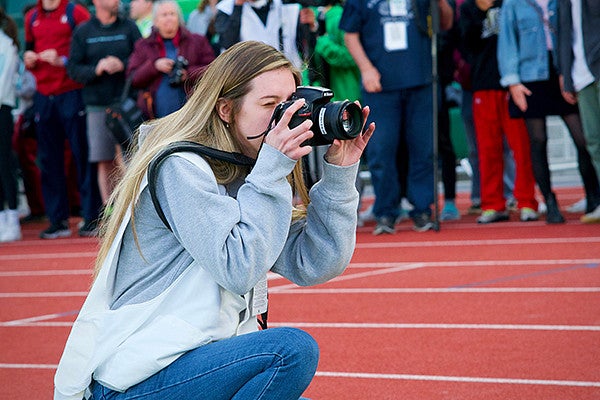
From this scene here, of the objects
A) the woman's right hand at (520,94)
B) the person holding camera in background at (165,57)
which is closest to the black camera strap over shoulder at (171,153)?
the woman's right hand at (520,94)

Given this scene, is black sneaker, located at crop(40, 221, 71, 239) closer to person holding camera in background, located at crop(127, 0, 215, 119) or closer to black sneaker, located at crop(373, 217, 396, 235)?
person holding camera in background, located at crop(127, 0, 215, 119)

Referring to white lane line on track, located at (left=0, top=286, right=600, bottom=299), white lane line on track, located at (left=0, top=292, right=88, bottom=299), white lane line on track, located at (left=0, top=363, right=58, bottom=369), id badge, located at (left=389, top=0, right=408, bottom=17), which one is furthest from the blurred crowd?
white lane line on track, located at (left=0, top=363, right=58, bottom=369)

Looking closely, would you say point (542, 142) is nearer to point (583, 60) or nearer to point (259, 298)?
point (583, 60)

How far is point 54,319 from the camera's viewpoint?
5672mm

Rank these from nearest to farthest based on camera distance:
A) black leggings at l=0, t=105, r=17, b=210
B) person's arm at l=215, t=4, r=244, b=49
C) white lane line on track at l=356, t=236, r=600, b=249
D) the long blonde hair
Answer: the long blonde hair → white lane line on track at l=356, t=236, r=600, b=249 → person's arm at l=215, t=4, r=244, b=49 → black leggings at l=0, t=105, r=17, b=210

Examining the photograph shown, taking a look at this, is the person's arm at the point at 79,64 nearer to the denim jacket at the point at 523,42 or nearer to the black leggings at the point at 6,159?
the black leggings at the point at 6,159

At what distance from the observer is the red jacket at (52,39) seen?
974 cm

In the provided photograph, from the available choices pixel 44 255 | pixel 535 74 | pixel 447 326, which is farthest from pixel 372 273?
pixel 44 255

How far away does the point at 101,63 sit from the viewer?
9.14 m

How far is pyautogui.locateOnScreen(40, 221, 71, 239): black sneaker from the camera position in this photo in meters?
10.3

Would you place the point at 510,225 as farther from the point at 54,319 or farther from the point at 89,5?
the point at 89,5

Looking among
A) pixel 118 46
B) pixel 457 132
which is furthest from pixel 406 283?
pixel 457 132

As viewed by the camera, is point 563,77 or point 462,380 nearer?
point 462,380

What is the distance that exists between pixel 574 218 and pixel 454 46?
1775 millimetres
